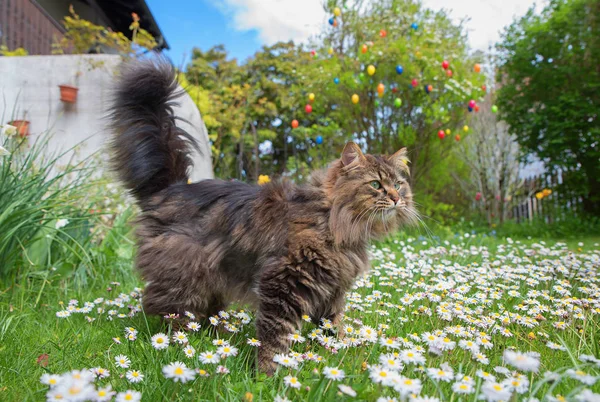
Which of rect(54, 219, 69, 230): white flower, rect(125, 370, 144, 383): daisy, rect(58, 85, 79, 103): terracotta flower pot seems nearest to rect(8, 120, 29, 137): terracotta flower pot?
rect(54, 219, 69, 230): white flower

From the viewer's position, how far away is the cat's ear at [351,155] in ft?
7.86

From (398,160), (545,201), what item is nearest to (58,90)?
(398,160)

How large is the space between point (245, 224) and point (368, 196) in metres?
0.73

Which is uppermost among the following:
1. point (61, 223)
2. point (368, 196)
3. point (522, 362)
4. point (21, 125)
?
point (21, 125)

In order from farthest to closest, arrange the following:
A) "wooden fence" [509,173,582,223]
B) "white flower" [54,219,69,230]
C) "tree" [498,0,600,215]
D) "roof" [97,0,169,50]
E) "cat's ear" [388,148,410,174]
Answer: "roof" [97,0,169,50] < "wooden fence" [509,173,582,223] < "tree" [498,0,600,215] < "white flower" [54,219,69,230] < "cat's ear" [388,148,410,174]

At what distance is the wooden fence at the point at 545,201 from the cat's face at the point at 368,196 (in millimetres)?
7871

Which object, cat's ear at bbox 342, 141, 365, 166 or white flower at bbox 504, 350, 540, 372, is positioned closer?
white flower at bbox 504, 350, 540, 372

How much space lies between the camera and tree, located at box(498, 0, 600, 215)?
768 centimetres

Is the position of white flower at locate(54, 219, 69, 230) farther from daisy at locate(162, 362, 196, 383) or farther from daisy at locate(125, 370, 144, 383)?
daisy at locate(162, 362, 196, 383)

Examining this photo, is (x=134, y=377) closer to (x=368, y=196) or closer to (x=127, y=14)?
(x=368, y=196)

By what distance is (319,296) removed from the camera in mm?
2176

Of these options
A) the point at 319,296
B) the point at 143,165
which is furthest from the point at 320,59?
the point at 319,296

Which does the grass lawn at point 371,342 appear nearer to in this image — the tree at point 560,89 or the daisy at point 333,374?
the daisy at point 333,374

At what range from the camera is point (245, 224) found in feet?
7.78
